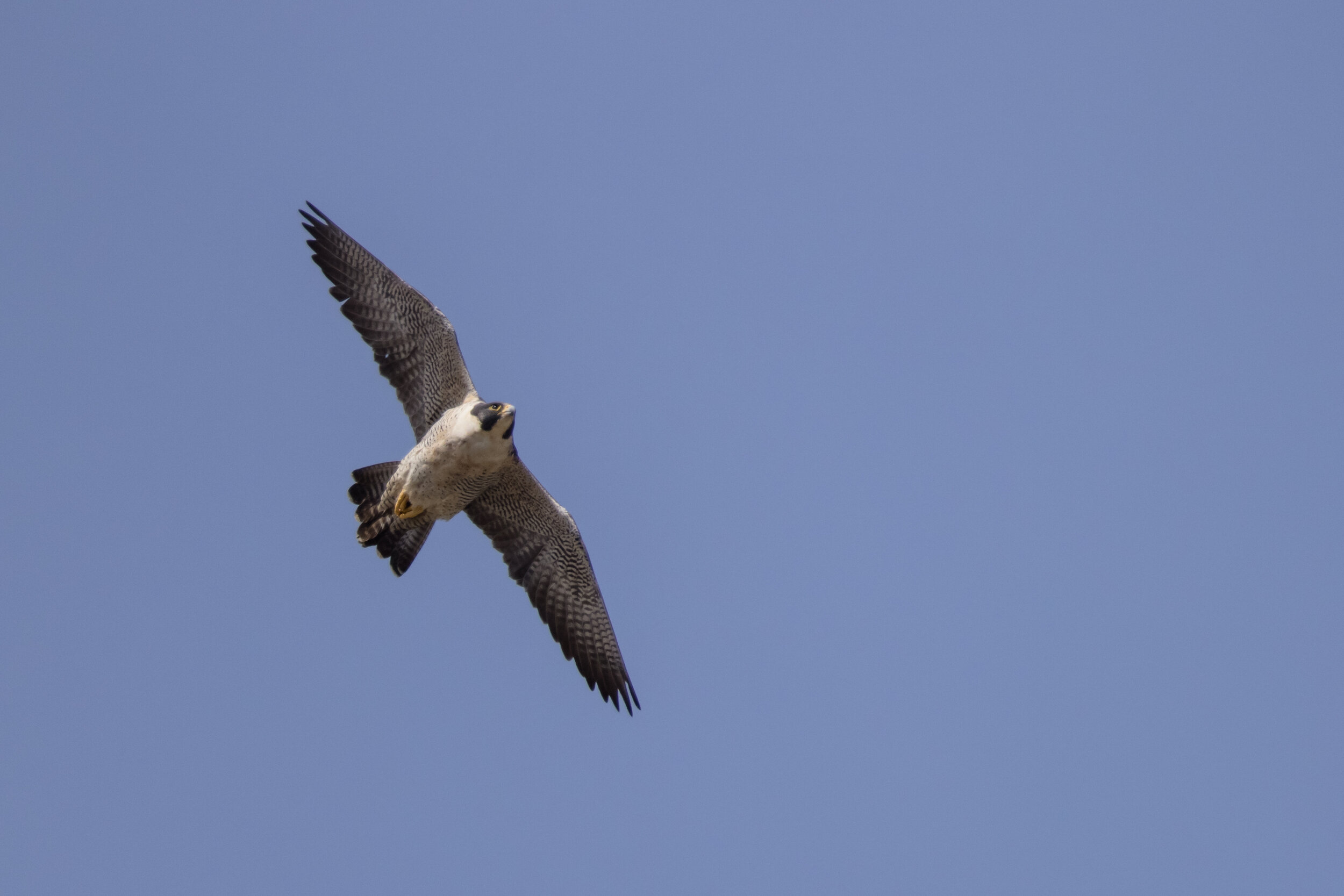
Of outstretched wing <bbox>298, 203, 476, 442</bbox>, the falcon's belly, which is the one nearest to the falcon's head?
the falcon's belly

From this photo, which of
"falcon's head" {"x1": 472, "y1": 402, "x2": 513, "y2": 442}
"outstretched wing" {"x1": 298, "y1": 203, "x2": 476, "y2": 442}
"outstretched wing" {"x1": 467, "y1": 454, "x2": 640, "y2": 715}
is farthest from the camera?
"outstretched wing" {"x1": 467, "y1": 454, "x2": 640, "y2": 715}

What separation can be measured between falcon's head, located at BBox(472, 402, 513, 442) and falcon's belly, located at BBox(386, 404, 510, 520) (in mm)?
55

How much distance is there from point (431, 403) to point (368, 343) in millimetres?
923

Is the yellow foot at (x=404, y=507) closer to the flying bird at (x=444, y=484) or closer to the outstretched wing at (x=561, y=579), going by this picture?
the flying bird at (x=444, y=484)

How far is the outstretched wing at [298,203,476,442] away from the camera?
16.3m

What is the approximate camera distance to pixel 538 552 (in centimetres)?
1706

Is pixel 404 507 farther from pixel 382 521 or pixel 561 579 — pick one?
pixel 561 579

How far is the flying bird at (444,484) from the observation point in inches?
623

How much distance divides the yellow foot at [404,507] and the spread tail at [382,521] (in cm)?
33

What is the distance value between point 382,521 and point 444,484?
3.27 feet

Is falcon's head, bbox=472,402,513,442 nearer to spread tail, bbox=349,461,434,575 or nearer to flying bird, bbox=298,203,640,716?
flying bird, bbox=298,203,640,716

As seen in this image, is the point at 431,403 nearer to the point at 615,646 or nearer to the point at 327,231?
the point at 327,231

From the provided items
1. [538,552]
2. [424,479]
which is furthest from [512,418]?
[538,552]

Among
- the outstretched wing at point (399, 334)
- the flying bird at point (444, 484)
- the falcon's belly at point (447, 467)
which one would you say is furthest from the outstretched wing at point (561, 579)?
the outstretched wing at point (399, 334)
